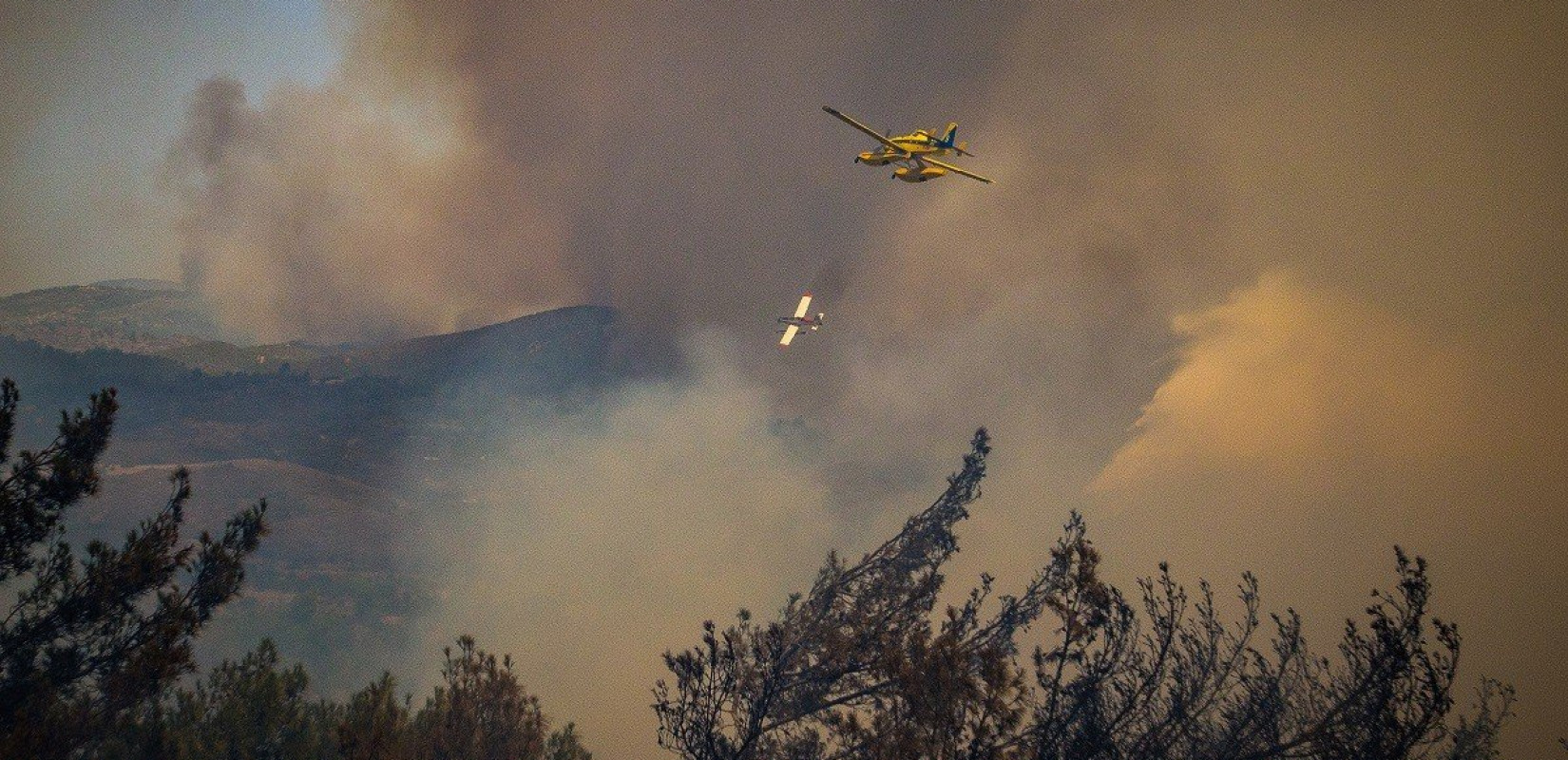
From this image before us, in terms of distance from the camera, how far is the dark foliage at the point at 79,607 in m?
27.9

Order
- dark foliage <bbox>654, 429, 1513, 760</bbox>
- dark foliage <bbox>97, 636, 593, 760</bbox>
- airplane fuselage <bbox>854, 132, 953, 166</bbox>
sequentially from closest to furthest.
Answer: dark foliage <bbox>654, 429, 1513, 760</bbox>, dark foliage <bbox>97, 636, 593, 760</bbox>, airplane fuselage <bbox>854, 132, 953, 166</bbox>

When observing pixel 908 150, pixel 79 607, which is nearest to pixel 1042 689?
pixel 79 607

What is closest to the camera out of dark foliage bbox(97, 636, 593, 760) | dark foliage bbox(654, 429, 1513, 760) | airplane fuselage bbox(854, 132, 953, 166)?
dark foliage bbox(654, 429, 1513, 760)

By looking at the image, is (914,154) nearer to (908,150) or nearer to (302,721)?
(908,150)

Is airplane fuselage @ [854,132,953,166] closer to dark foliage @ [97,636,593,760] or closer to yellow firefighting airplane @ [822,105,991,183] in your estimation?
yellow firefighting airplane @ [822,105,991,183]

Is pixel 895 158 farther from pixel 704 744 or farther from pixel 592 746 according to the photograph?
pixel 592 746

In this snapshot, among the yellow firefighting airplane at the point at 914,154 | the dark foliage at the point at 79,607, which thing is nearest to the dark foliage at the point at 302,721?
the dark foliage at the point at 79,607

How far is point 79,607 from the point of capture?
28891mm

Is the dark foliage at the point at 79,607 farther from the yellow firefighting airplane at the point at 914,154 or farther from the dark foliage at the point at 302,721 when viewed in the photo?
the yellow firefighting airplane at the point at 914,154

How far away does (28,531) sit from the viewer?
2808cm

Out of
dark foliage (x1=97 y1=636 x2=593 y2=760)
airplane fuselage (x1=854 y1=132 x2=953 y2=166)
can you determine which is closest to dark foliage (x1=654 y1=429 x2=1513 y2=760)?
dark foliage (x1=97 y1=636 x2=593 y2=760)

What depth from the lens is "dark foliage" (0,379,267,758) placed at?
91.5 feet

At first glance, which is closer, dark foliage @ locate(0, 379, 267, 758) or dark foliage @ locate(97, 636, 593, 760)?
dark foliage @ locate(0, 379, 267, 758)

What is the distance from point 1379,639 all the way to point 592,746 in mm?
157041
